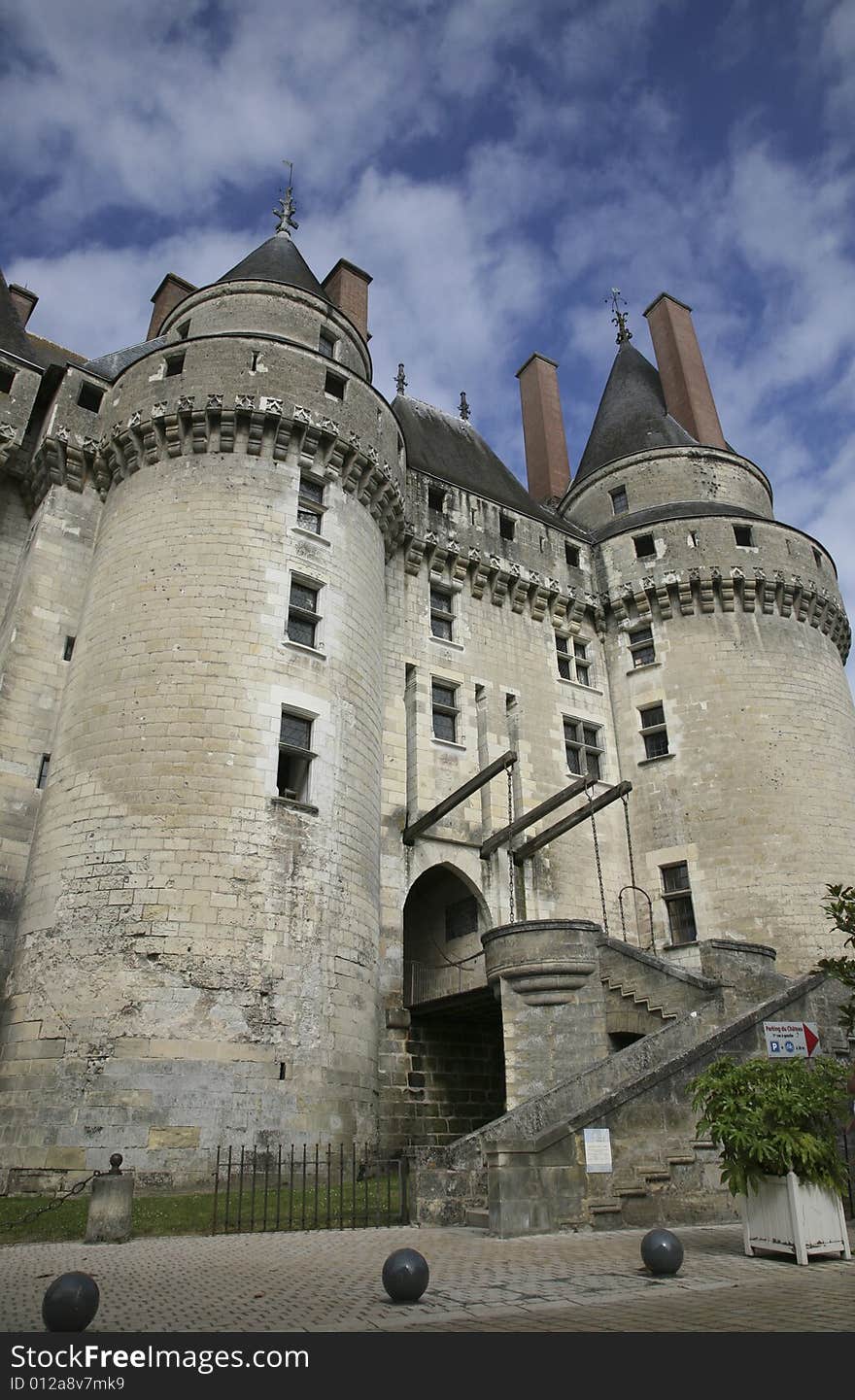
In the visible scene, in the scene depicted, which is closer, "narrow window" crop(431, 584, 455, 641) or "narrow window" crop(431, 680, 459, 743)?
"narrow window" crop(431, 680, 459, 743)

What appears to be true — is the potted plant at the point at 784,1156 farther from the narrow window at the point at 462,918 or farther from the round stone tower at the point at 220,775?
the narrow window at the point at 462,918

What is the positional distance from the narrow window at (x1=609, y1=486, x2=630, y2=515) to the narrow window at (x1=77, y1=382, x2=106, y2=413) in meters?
15.8

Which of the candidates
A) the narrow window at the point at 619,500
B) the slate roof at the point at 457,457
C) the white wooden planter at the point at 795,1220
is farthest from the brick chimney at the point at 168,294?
the white wooden planter at the point at 795,1220

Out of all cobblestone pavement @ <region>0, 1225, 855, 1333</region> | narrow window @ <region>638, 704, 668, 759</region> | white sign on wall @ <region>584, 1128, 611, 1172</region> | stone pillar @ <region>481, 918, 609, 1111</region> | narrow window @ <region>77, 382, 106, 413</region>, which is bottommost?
cobblestone pavement @ <region>0, 1225, 855, 1333</region>

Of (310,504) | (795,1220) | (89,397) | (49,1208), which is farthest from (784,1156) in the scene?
(89,397)

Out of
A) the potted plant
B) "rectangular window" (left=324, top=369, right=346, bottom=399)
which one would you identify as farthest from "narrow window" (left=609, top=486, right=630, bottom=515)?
the potted plant

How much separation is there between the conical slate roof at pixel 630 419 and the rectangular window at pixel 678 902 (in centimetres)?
1364

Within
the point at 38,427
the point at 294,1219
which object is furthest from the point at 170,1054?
the point at 38,427

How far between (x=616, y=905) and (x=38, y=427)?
18.0 meters

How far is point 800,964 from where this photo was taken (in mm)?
21016

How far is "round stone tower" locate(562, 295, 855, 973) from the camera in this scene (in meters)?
22.2

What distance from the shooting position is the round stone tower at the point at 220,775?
44.7ft

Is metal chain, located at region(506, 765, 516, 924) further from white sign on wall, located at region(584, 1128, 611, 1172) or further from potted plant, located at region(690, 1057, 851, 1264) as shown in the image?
potted plant, located at region(690, 1057, 851, 1264)

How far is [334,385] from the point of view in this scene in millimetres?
21047
